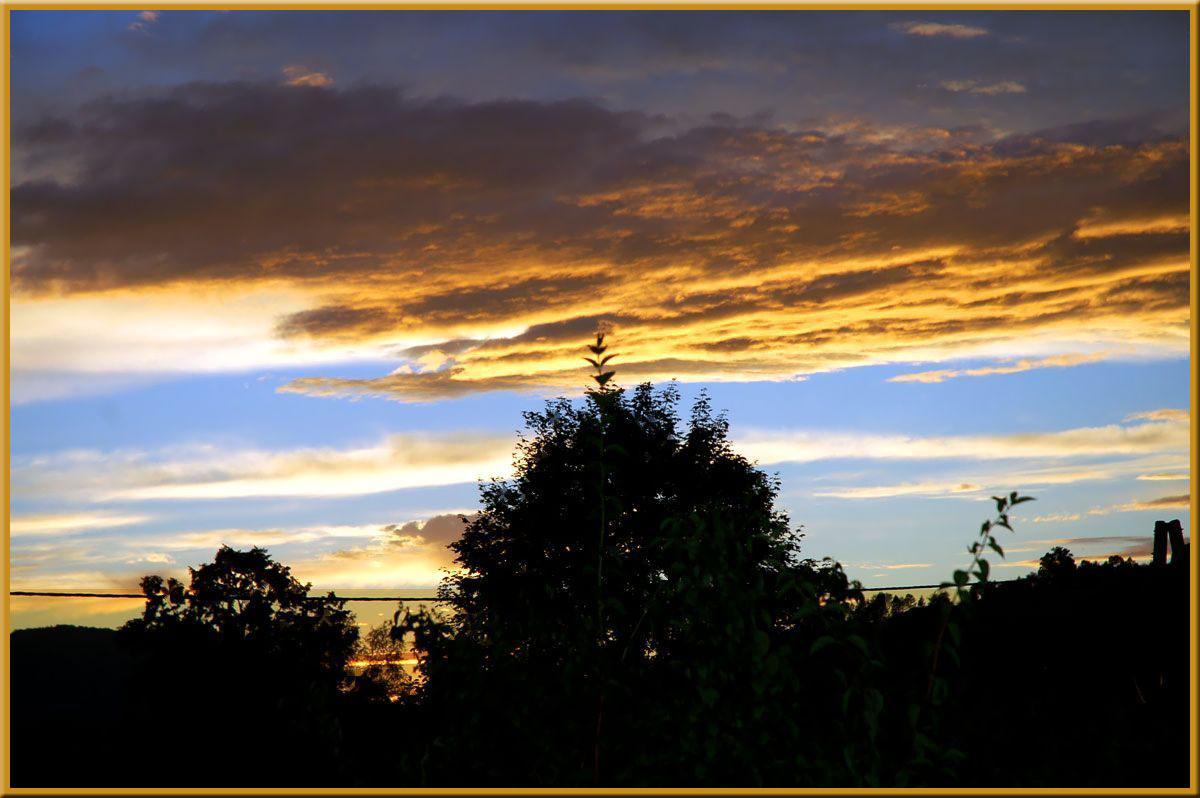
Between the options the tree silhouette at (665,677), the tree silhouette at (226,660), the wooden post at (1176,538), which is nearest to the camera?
the tree silhouette at (665,677)

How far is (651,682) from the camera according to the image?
6312 mm

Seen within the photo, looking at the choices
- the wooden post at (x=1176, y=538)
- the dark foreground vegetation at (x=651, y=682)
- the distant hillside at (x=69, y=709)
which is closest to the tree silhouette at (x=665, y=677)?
the dark foreground vegetation at (x=651, y=682)

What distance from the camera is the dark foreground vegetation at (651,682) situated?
217 inches

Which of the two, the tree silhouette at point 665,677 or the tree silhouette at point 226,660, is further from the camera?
the tree silhouette at point 226,660

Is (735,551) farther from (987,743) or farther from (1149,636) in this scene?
(1149,636)

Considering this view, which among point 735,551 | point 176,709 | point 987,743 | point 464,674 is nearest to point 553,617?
point 464,674

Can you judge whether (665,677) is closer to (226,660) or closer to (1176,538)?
(226,660)

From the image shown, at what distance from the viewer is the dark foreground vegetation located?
18.1 ft

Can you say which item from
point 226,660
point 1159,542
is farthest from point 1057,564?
point 226,660

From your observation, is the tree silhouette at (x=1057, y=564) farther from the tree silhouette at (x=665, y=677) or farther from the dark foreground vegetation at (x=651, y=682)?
the tree silhouette at (x=665, y=677)

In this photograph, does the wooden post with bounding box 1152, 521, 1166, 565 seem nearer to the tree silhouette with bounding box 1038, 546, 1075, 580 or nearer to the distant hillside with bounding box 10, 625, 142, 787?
the tree silhouette with bounding box 1038, 546, 1075, 580

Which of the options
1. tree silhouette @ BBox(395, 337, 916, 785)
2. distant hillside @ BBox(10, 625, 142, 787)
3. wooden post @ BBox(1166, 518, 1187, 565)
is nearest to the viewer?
tree silhouette @ BBox(395, 337, 916, 785)

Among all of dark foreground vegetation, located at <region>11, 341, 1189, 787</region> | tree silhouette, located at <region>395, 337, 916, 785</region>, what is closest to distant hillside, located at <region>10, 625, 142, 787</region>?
dark foreground vegetation, located at <region>11, 341, 1189, 787</region>

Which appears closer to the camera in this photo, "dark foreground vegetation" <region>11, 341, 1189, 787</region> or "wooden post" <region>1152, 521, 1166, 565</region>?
"dark foreground vegetation" <region>11, 341, 1189, 787</region>
